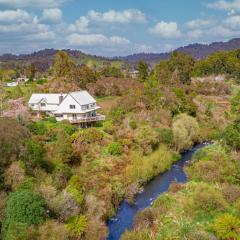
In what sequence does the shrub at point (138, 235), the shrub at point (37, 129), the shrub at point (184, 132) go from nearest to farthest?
the shrub at point (138, 235)
the shrub at point (37, 129)
the shrub at point (184, 132)

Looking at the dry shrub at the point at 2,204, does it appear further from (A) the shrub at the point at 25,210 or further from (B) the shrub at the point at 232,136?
(B) the shrub at the point at 232,136

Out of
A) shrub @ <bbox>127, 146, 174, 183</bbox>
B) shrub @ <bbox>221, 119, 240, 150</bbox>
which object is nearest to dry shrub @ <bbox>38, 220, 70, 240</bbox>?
shrub @ <bbox>127, 146, 174, 183</bbox>

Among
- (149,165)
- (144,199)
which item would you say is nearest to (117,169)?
(149,165)

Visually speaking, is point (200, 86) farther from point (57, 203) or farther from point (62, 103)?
point (57, 203)

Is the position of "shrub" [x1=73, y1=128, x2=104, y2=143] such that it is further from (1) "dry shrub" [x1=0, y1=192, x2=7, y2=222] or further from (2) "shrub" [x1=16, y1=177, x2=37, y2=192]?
(1) "dry shrub" [x1=0, y1=192, x2=7, y2=222]

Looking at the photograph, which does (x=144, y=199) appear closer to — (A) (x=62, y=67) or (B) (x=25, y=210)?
(B) (x=25, y=210)

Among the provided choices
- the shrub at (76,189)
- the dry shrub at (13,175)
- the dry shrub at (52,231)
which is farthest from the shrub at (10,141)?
the dry shrub at (52,231)
